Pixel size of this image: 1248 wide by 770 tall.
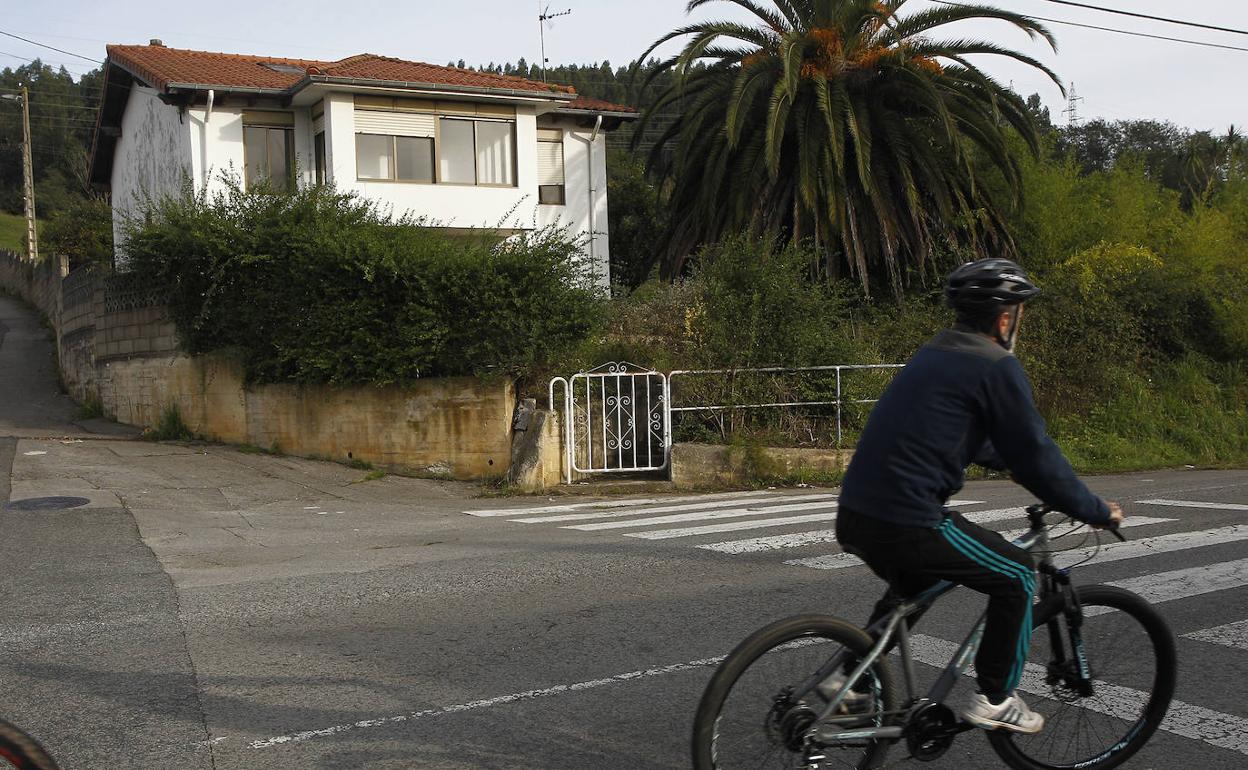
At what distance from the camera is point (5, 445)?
16516mm

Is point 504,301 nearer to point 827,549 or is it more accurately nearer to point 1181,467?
point 827,549

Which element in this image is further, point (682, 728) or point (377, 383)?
point (377, 383)

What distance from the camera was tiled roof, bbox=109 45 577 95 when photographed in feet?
78.8

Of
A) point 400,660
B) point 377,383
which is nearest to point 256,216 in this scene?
point 377,383

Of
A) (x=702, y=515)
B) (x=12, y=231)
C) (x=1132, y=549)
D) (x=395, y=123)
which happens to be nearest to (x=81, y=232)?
(x=395, y=123)

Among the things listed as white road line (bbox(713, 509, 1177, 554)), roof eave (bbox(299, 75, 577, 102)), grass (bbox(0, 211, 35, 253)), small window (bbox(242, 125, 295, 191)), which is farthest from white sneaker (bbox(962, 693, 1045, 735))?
grass (bbox(0, 211, 35, 253))

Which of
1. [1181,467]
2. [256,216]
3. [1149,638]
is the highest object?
[256,216]

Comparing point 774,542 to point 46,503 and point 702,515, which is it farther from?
point 46,503

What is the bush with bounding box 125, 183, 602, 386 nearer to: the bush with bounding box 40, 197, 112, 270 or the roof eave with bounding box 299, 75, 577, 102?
the roof eave with bounding box 299, 75, 577, 102

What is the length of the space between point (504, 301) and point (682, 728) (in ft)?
35.3

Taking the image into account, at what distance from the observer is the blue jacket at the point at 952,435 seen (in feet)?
11.8

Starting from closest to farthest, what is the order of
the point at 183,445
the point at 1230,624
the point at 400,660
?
the point at 400,660 < the point at 1230,624 < the point at 183,445

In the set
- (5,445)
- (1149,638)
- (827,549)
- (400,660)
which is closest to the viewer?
(1149,638)

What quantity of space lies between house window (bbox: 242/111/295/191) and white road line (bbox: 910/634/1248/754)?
75.1 feet
